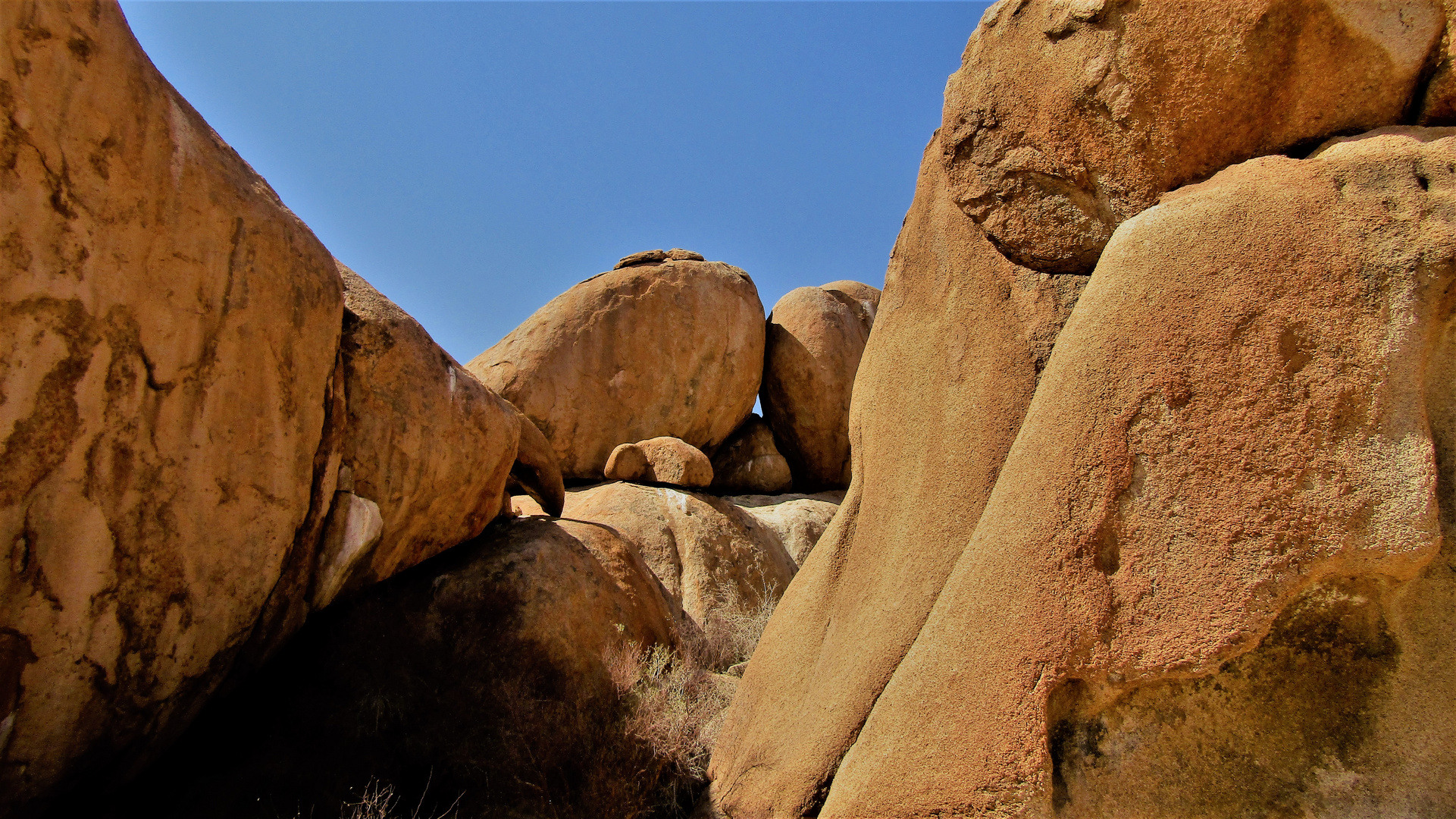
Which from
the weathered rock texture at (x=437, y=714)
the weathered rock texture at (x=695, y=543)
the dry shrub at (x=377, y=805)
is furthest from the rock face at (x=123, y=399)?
the weathered rock texture at (x=695, y=543)

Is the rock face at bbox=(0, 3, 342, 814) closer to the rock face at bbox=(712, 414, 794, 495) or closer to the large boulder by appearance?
the large boulder

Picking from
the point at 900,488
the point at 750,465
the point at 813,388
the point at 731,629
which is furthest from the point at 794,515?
the point at 900,488

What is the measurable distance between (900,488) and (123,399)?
2431 mm

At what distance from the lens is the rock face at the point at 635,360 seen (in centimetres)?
941

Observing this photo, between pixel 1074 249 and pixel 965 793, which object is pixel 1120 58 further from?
pixel 965 793

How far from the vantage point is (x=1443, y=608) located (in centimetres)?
183

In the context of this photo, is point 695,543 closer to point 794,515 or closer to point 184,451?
point 794,515

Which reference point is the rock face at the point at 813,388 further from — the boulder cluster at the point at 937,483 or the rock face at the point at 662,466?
the boulder cluster at the point at 937,483

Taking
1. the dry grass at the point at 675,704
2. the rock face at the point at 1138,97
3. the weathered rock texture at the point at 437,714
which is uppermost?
the rock face at the point at 1138,97

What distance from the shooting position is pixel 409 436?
150 inches

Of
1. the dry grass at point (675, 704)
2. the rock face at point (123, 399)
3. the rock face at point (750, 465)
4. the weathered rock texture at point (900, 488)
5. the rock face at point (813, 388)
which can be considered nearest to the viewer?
the rock face at point (123, 399)

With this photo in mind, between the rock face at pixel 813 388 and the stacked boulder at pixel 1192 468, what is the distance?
812 cm

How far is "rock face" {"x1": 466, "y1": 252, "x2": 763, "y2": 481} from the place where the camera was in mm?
9414

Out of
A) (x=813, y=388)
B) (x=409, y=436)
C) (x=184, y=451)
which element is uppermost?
(x=813, y=388)
